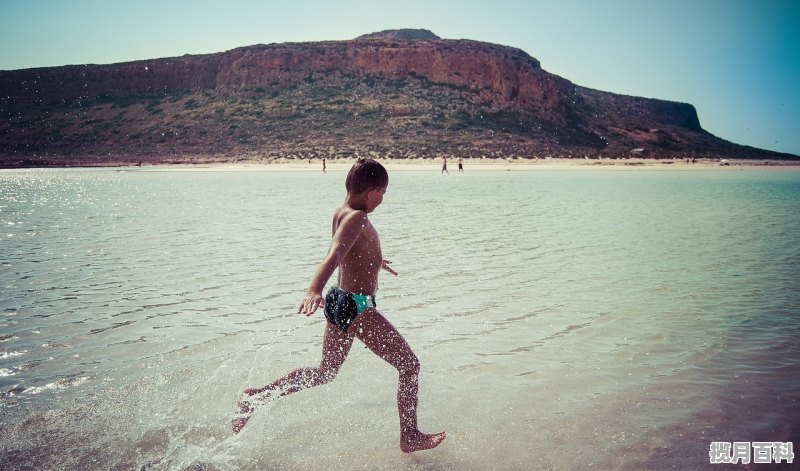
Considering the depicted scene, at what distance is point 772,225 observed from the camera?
45.6 ft

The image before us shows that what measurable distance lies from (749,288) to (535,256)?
10.0ft

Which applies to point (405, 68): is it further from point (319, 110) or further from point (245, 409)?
point (245, 409)

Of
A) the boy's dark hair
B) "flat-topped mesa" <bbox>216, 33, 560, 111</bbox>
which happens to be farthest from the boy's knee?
"flat-topped mesa" <bbox>216, 33, 560, 111</bbox>

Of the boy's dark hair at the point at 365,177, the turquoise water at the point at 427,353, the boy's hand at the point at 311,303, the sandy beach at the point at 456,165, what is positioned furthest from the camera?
the sandy beach at the point at 456,165

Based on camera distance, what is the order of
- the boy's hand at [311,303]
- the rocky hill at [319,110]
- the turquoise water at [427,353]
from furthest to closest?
the rocky hill at [319,110] → the turquoise water at [427,353] → the boy's hand at [311,303]

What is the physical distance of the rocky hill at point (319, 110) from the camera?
5857 centimetres

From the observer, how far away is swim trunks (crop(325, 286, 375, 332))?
9.96 ft

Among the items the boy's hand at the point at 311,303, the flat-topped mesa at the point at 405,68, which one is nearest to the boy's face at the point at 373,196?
the boy's hand at the point at 311,303

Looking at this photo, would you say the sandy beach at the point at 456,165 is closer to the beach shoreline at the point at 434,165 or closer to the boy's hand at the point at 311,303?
the beach shoreline at the point at 434,165

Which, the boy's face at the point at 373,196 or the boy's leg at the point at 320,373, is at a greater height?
Answer: the boy's face at the point at 373,196

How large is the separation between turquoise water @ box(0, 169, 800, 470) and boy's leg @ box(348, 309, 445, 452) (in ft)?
0.36

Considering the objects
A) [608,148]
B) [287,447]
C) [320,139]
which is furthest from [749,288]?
[608,148]

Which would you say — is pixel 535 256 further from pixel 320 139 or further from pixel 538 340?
pixel 320 139

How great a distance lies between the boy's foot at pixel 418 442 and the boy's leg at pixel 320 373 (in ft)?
1.78
